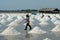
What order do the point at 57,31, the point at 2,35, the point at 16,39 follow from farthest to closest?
the point at 57,31, the point at 2,35, the point at 16,39

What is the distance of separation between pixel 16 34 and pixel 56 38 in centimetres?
435

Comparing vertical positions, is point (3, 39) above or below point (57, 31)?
above

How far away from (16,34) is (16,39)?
133 inches

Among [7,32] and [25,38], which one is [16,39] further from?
[7,32]

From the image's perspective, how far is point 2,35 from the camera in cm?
2345

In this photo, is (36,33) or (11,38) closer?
(11,38)

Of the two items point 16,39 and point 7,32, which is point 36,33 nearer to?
point 7,32

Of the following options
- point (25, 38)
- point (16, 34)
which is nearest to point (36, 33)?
point (16, 34)

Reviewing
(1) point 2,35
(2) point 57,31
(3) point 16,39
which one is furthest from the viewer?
(2) point 57,31

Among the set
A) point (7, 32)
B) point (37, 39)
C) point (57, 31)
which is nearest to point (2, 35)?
point (7, 32)

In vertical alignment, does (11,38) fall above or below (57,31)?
above

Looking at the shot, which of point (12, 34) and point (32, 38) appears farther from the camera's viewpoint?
point (12, 34)

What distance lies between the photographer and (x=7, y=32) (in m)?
24.3

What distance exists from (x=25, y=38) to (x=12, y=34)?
115 inches
